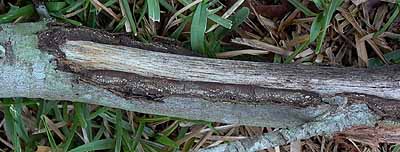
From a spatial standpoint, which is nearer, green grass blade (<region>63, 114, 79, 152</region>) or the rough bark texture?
the rough bark texture

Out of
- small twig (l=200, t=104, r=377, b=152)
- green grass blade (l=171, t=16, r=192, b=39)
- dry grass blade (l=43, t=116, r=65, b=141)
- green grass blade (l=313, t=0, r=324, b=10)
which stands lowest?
dry grass blade (l=43, t=116, r=65, b=141)

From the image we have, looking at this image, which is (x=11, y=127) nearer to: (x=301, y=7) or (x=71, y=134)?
(x=71, y=134)

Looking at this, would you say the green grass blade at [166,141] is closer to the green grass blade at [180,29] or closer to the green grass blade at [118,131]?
the green grass blade at [118,131]

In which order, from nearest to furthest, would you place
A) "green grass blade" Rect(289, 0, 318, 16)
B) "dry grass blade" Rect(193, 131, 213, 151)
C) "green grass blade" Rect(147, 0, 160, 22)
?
"green grass blade" Rect(147, 0, 160, 22) → "green grass blade" Rect(289, 0, 318, 16) → "dry grass blade" Rect(193, 131, 213, 151)

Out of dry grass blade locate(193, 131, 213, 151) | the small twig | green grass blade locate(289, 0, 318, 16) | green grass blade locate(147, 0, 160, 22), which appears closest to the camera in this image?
the small twig

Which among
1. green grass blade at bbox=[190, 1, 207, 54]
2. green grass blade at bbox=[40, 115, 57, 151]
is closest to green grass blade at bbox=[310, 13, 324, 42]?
green grass blade at bbox=[190, 1, 207, 54]

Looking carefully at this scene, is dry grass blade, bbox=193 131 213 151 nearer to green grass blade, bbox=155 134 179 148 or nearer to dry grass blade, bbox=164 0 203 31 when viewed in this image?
green grass blade, bbox=155 134 179 148

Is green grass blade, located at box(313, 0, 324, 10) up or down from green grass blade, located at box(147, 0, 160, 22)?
up

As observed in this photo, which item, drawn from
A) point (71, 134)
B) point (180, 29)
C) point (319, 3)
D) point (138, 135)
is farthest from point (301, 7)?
point (71, 134)
